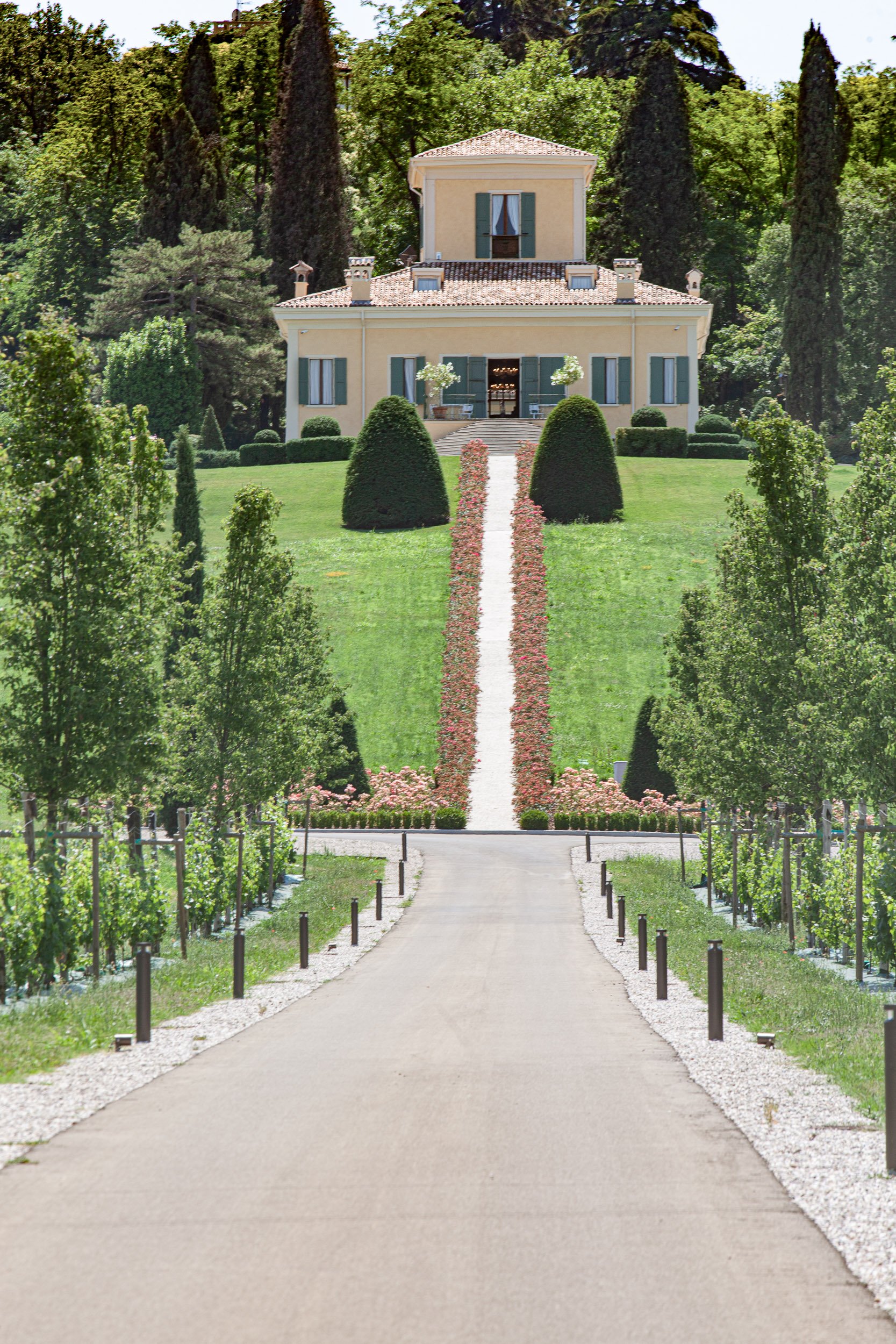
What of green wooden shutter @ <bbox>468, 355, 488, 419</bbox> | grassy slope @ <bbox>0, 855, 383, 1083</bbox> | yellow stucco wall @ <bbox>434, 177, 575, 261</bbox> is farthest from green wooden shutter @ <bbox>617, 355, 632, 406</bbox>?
grassy slope @ <bbox>0, 855, 383, 1083</bbox>

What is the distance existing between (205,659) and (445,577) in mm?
25157

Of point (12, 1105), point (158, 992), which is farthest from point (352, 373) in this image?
point (12, 1105)

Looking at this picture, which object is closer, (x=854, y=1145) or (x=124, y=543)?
(x=854, y=1145)

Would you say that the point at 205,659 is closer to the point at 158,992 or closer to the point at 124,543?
the point at 124,543

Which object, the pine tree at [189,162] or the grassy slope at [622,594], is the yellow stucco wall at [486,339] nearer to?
the grassy slope at [622,594]

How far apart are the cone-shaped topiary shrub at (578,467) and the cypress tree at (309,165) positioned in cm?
2064

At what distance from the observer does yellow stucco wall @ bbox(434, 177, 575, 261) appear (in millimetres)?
65625

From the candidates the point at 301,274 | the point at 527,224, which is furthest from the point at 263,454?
the point at 527,224

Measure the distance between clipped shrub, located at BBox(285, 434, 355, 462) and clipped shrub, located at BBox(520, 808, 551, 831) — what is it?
2791 cm

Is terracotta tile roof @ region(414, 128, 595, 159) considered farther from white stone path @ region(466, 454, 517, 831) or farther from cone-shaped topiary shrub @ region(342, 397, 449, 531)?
cone-shaped topiary shrub @ region(342, 397, 449, 531)

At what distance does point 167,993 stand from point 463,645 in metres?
29.8

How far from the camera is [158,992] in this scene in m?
13.9

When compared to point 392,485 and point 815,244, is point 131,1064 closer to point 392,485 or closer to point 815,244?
point 392,485

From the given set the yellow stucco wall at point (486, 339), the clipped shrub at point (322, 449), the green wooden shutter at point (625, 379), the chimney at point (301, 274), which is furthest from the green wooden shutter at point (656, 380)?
the chimney at point (301, 274)
